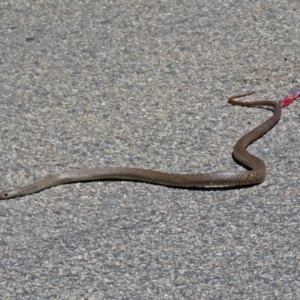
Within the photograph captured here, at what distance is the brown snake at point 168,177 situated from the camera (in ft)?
19.1

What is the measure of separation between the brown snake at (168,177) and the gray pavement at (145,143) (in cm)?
5

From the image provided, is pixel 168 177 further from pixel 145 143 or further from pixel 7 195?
pixel 7 195

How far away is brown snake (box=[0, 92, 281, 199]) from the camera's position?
19.1 ft

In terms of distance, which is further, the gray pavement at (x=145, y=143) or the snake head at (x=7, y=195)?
the snake head at (x=7, y=195)

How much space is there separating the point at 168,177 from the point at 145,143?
1.98ft

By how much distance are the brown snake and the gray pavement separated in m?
0.05

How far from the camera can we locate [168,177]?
589 centimetres

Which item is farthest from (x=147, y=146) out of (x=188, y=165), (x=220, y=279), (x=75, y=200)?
(x=220, y=279)

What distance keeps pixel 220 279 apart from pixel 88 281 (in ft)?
2.22

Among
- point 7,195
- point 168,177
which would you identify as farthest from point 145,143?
point 7,195

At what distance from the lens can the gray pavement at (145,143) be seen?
503cm

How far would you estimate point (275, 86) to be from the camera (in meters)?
7.08

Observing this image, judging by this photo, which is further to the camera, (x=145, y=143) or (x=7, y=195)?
(x=145, y=143)

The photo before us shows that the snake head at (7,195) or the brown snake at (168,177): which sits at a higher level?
the brown snake at (168,177)
